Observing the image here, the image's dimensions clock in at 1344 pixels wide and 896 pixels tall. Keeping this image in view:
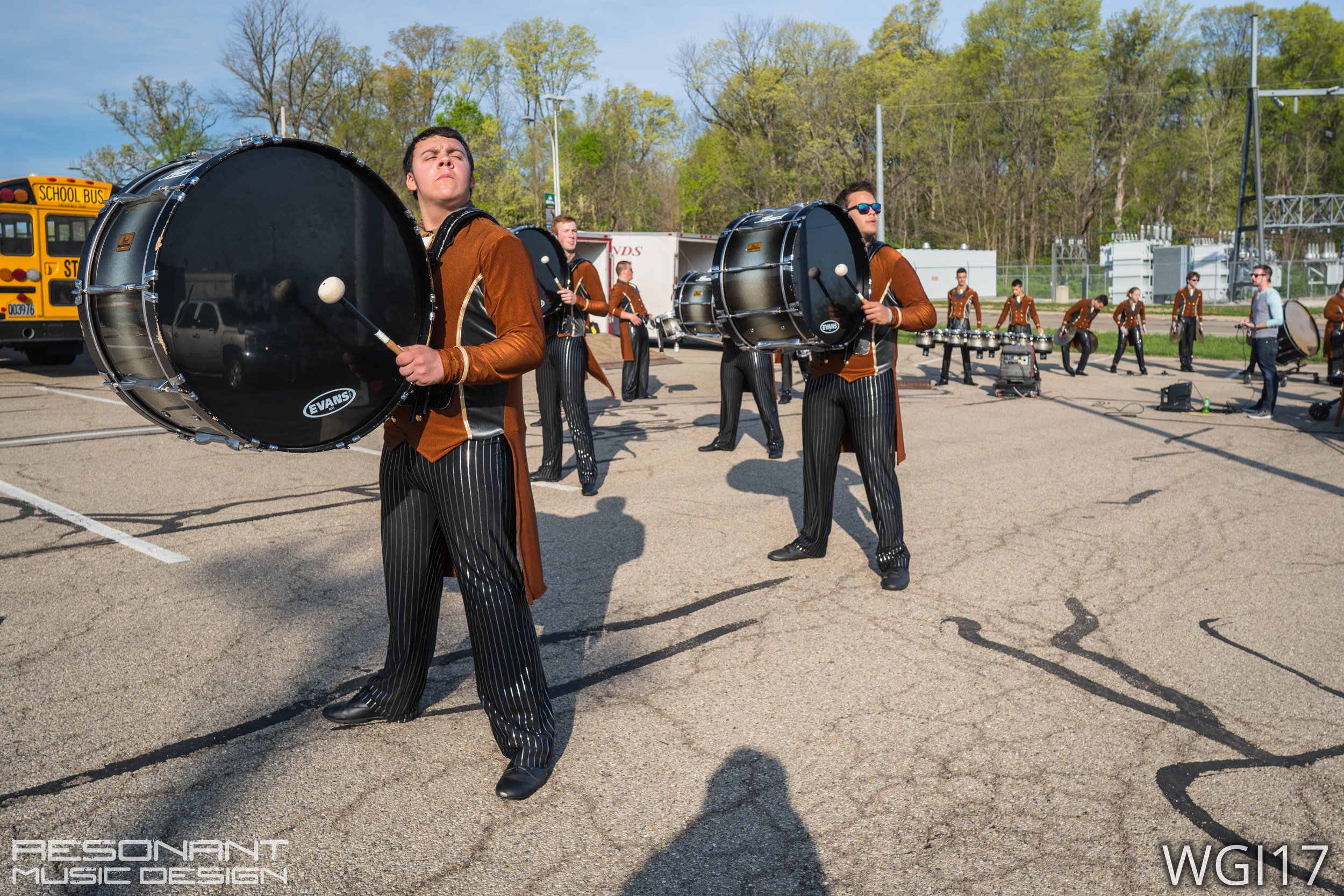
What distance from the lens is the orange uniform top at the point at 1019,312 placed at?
57.9ft

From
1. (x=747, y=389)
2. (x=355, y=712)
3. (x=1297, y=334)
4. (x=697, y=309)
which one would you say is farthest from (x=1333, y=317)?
(x=355, y=712)

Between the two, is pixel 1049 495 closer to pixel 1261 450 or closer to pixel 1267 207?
pixel 1261 450

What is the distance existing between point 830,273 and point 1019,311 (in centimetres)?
1352

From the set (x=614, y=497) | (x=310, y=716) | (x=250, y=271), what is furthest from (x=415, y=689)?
(x=614, y=497)

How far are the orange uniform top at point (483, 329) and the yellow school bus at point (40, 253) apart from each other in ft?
50.0

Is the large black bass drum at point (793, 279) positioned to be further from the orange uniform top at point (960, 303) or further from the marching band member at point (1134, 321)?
the marching band member at point (1134, 321)

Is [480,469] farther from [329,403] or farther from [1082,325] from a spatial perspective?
[1082,325]

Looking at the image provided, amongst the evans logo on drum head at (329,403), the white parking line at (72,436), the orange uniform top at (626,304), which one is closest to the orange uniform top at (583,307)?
the orange uniform top at (626,304)

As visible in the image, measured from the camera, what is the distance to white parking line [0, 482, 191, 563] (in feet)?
19.8

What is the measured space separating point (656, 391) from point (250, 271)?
1368cm

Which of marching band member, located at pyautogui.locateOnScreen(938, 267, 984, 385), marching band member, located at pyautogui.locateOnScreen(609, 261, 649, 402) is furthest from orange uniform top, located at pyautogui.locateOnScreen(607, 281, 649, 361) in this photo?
marching band member, located at pyautogui.locateOnScreen(938, 267, 984, 385)

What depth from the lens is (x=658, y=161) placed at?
Answer: 189ft

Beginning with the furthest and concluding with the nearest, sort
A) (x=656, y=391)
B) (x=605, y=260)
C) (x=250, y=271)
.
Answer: (x=605, y=260) < (x=656, y=391) < (x=250, y=271)

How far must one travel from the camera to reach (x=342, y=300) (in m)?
2.79
